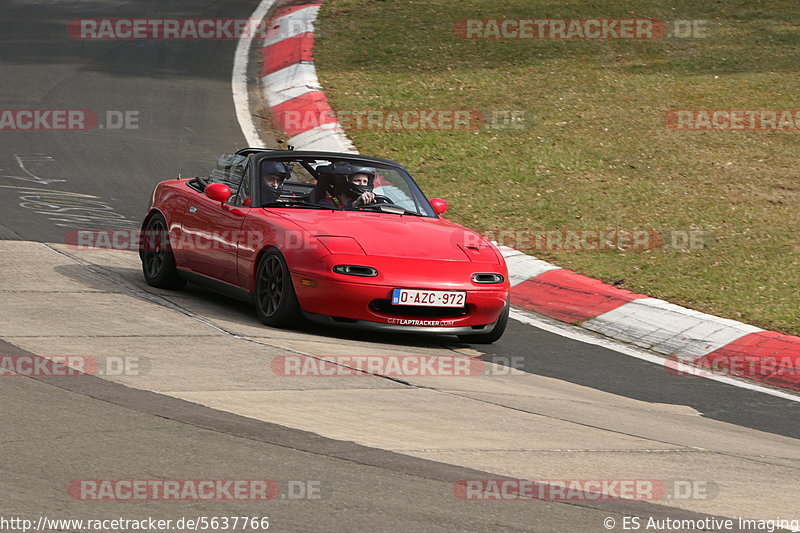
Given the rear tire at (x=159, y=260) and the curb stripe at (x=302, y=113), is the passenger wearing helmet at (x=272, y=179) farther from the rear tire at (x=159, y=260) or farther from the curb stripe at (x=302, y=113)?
the curb stripe at (x=302, y=113)

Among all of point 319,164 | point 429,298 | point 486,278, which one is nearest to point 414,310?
point 429,298

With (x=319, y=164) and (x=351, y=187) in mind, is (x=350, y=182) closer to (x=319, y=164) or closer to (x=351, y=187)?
(x=351, y=187)

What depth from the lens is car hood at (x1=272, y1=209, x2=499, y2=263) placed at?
8805 millimetres

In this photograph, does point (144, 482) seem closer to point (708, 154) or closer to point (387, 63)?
point (708, 154)

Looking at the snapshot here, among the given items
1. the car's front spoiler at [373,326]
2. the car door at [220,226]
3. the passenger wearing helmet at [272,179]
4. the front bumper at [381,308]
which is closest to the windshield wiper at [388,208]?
the passenger wearing helmet at [272,179]

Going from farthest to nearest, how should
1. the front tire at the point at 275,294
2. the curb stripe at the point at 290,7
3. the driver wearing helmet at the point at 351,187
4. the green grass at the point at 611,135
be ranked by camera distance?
the curb stripe at the point at 290,7 → the green grass at the point at 611,135 → the driver wearing helmet at the point at 351,187 → the front tire at the point at 275,294

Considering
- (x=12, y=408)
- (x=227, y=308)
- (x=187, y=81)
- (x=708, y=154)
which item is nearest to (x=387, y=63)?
(x=187, y=81)

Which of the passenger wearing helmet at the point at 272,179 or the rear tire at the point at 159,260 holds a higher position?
the passenger wearing helmet at the point at 272,179

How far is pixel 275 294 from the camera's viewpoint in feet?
29.2

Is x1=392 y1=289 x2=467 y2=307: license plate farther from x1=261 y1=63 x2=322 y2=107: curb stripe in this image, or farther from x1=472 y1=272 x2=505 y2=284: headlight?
x1=261 y1=63 x2=322 y2=107: curb stripe

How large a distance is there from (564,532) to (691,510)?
0.80 meters

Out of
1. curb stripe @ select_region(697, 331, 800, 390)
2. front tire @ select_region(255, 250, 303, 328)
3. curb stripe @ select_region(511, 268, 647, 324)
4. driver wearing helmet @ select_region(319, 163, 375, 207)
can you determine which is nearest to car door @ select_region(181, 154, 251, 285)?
front tire @ select_region(255, 250, 303, 328)

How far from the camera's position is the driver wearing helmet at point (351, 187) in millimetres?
9758

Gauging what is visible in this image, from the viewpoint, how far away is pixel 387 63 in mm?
19453
